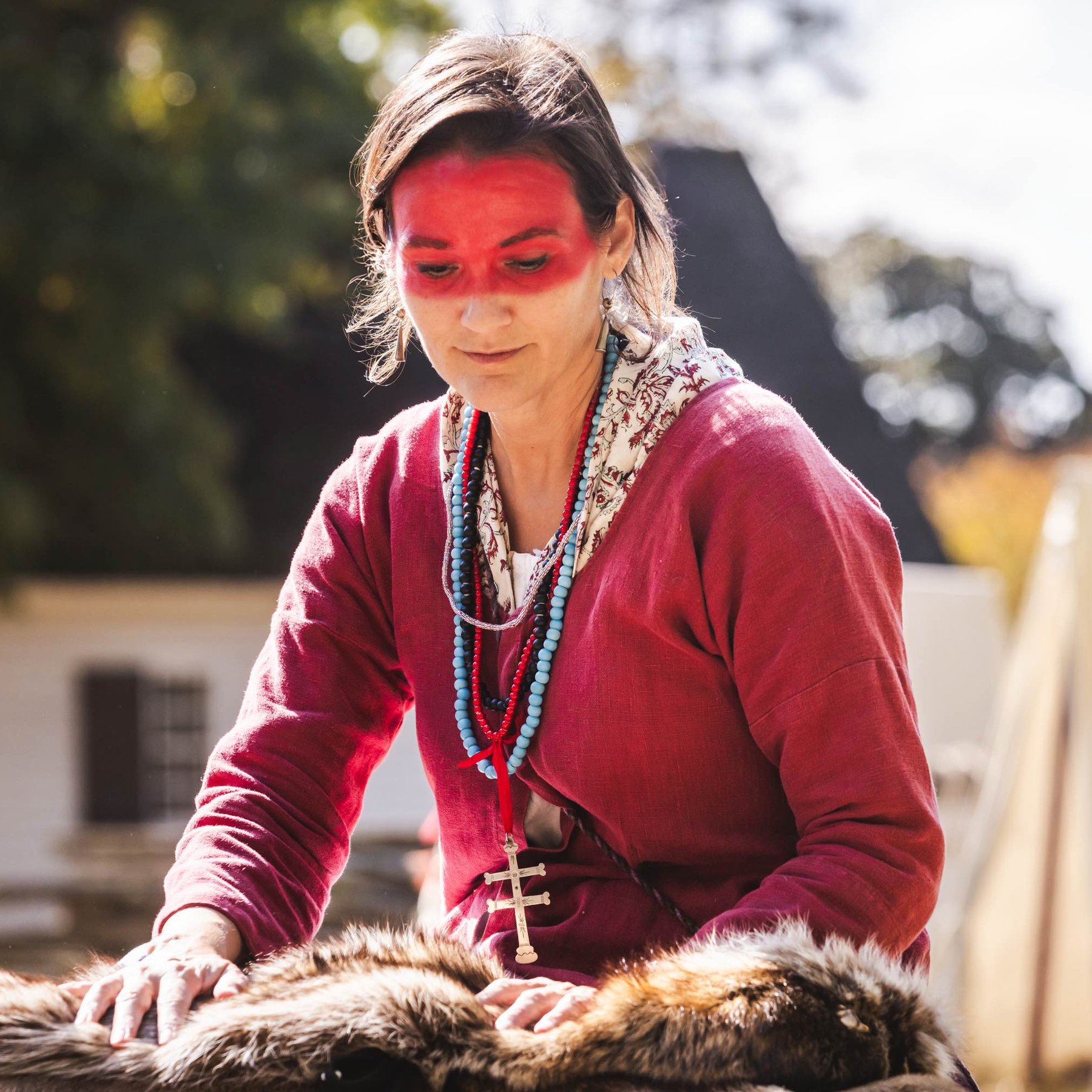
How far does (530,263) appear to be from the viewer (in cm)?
144

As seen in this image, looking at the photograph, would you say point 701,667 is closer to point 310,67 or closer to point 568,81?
point 568,81

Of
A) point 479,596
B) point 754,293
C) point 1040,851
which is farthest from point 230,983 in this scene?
point 1040,851

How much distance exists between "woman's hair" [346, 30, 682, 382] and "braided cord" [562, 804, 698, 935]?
0.52 m

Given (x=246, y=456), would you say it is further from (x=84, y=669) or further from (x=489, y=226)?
(x=489, y=226)

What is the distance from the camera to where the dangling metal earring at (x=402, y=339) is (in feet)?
5.47

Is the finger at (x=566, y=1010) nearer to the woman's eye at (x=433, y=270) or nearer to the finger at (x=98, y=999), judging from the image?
the finger at (x=98, y=999)

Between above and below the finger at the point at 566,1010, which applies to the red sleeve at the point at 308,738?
above

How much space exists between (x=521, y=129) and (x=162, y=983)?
2.89 ft

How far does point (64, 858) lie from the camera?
30.9ft

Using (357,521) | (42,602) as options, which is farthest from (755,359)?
(42,602)

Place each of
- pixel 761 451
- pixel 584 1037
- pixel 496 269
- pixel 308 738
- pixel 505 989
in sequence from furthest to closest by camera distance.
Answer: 1. pixel 308 738
2. pixel 496 269
3. pixel 761 451
4. pixel 505 989
5. pixel 584 1037

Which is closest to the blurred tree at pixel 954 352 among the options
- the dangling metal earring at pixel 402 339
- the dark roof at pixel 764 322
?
the dark roof at pixel 764 322

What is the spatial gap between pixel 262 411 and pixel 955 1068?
8.43m

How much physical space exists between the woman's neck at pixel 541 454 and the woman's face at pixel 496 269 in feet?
0.11
